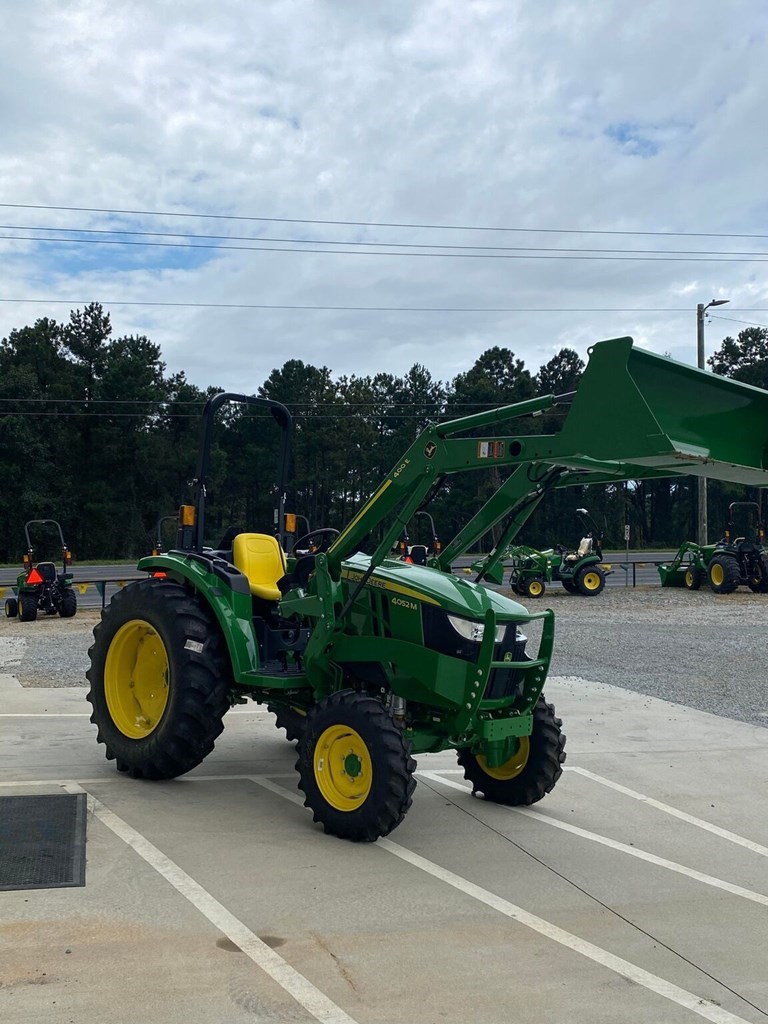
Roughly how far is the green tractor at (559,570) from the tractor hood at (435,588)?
59.9 feet

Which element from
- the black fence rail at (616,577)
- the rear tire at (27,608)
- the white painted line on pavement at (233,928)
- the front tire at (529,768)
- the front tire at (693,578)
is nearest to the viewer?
the white painted line on pavement at (233,928)

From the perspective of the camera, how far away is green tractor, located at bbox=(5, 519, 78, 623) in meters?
19.6

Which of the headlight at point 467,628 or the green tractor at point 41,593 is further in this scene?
the green tractor at point 41,593

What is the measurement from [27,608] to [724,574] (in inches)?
648

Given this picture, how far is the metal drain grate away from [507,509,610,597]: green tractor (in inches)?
750

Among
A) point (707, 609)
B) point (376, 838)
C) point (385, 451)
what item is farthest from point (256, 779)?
point (385, 451)

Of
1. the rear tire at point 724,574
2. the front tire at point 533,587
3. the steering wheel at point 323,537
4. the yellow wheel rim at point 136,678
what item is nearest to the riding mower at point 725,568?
the rear tire at point 724,574

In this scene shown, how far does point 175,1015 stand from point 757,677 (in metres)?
10.4

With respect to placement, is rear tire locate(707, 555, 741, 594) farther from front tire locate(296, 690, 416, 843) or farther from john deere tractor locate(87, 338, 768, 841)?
front tire locate(296, 690, 416, 843)

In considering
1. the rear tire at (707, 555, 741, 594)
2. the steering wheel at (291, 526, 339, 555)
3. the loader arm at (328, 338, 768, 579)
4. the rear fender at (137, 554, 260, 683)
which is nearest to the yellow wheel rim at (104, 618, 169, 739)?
the rear fender at (137, 554, 260, 683)

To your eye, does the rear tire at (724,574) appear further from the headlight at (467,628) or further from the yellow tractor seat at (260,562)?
the headlight at (467,628)

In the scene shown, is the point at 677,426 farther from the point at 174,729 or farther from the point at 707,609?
the point at 707,609

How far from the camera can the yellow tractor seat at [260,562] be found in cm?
714

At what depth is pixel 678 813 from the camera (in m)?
6.63
